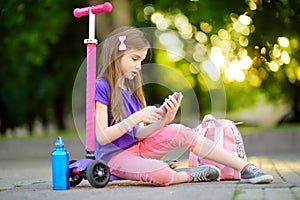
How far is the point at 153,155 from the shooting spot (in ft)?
17.3

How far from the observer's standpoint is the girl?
197 inches

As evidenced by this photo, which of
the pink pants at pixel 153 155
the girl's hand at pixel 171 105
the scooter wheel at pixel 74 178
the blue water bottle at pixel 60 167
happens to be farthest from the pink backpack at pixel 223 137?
the blue water bottle at pixel 60 167

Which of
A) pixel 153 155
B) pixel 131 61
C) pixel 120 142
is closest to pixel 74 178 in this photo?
pixel 120 142

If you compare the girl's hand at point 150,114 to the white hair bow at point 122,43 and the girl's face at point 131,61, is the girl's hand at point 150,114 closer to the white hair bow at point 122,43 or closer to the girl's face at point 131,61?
the girl's face at point 131,61

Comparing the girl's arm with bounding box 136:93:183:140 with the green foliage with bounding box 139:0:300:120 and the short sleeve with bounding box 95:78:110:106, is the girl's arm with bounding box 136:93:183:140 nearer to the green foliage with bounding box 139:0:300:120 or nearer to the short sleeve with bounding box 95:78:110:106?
the short sleeve with bounding box 95:78:110:106

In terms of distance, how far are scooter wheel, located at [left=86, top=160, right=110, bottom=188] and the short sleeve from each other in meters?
0.43

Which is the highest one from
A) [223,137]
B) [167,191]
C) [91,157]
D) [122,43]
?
[122,43]

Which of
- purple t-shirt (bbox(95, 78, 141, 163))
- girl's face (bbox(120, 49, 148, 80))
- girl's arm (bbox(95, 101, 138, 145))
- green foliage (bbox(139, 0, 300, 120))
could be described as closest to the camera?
girl's arm (bbox(95, 101, 138, 145))

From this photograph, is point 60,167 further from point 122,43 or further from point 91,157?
point 122,43

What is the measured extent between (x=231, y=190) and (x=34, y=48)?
39.8 ft

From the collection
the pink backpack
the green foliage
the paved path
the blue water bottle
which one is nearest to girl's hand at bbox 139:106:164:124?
the paved path

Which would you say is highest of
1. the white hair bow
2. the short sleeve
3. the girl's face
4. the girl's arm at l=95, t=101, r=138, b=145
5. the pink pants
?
the white hair bow

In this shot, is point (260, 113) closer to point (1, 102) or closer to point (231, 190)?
point (1, 102)

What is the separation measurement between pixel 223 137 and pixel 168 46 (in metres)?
8.38
